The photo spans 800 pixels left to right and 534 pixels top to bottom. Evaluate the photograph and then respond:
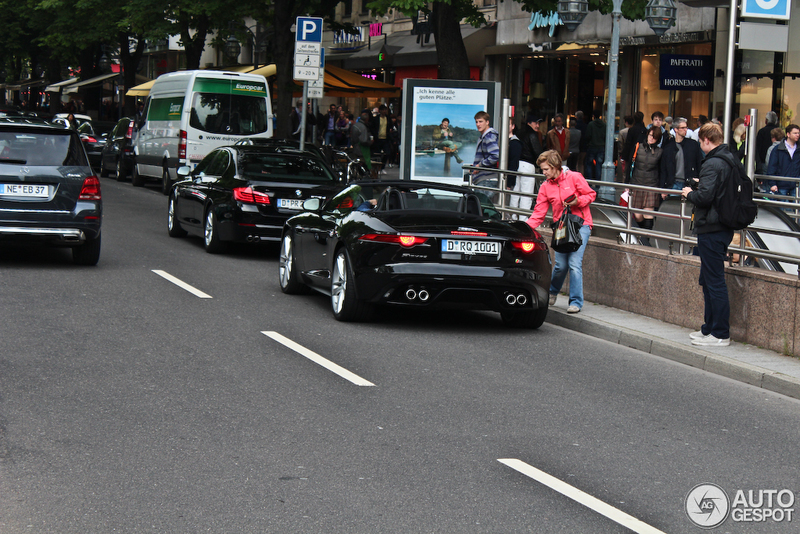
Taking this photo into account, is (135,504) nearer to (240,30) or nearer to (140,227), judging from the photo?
(140,227)

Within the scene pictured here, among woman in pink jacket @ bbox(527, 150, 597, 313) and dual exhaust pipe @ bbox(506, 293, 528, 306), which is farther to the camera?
woman in pink jacket @ bbox(527, 150, 597, 313)

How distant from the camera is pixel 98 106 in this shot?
64188 millimetres

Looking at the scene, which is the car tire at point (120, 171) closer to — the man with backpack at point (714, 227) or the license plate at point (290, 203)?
the license plate at point (290, 203)

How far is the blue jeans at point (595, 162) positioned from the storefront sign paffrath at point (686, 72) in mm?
2385

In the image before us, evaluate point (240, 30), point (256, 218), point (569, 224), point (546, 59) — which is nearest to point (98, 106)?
point (240, 30)

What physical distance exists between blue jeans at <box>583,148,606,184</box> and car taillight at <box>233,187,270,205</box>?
1121cm

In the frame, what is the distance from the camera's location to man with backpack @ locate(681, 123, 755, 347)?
9.27 meters

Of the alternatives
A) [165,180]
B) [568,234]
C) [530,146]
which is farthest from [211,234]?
[165,180]

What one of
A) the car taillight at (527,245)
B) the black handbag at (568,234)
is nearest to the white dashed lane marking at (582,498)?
the car taillight at (527,245)

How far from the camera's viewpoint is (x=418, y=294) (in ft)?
32.1

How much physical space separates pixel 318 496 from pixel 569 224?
246 inches

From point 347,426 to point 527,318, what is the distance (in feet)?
14.1

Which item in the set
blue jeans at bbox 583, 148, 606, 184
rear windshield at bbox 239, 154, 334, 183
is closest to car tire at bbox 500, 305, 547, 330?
rear windshield at bbox 239, 154, 334, 183

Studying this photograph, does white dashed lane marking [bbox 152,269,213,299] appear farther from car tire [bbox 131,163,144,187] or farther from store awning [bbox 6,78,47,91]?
store awning [bbox 6,78,47,91]
